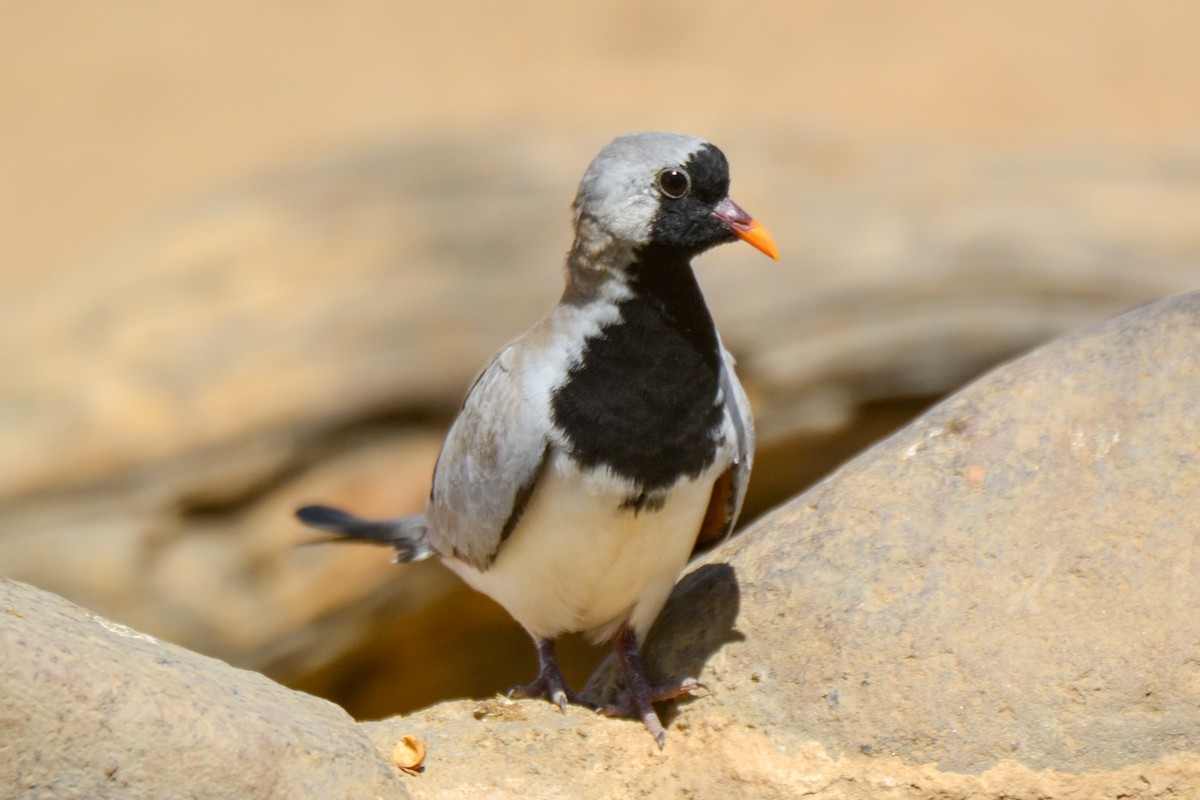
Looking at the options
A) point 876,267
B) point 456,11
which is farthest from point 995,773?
point 456,11

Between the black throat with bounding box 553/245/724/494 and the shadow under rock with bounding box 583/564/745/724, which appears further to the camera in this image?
the shadow under rock with bounding box 583/564/745/724

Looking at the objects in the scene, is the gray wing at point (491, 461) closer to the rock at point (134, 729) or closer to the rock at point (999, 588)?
the rock at point (999, 588)

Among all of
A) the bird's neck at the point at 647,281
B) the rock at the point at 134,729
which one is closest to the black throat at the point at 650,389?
the bird's neck at the point at 647,281

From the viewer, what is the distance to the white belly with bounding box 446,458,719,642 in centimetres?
434

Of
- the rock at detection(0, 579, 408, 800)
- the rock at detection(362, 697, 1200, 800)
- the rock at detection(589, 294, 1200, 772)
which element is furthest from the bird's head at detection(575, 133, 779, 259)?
the rock at detection(0, 579, 408, 800)

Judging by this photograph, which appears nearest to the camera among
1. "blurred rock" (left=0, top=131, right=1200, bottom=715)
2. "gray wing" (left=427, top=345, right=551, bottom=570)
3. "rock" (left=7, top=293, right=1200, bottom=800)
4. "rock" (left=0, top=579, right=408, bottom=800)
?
"rock" (left=0, top=579, right=408, bottom=800)

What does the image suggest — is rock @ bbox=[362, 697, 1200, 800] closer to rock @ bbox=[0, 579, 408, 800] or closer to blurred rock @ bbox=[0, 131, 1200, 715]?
rock @ bbox=[0, 579, 408, 800]

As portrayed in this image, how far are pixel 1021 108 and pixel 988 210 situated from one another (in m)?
6.33

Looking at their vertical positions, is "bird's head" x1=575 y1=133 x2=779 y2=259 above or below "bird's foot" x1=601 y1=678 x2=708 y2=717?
above

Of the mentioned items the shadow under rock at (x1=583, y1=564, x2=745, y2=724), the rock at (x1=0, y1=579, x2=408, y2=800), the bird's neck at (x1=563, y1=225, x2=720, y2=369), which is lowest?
the rock at (x1=0, y1=579, x2=408, y2=800)

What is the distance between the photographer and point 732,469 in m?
4.63

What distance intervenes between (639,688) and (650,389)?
95 cm

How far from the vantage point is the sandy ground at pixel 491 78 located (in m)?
13.9

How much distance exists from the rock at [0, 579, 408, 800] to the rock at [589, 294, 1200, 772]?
130cm
